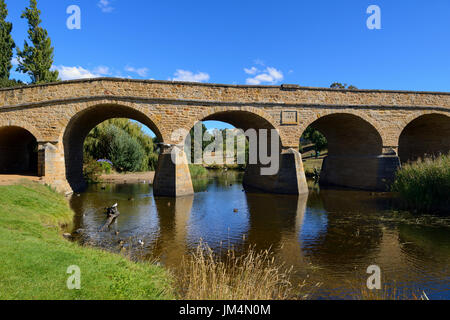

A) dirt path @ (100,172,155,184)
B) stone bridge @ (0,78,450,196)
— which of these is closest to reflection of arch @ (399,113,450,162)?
stone bridge @ (0,78,450,196)

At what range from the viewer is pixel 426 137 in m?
22.2

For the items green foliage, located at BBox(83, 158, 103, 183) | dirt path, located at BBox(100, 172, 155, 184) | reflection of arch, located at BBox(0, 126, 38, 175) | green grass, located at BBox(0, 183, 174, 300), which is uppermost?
reflection of arch, located at BBox(0, 126, 38, 175)

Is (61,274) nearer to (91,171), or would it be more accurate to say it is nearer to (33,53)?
(91,171)

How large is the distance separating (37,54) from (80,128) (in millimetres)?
14244

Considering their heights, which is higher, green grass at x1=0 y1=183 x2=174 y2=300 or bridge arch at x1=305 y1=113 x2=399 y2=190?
bridge arch at x1=305 y1=113 x2=399 y2=190

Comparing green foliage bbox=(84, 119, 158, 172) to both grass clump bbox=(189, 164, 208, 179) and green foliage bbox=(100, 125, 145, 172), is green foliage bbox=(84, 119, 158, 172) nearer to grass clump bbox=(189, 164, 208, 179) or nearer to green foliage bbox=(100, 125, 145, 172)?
green foliage bbox=(100, 125, 145, 172)

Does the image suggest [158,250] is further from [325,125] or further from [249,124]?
[325,125]

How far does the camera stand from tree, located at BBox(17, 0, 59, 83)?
26797 mm

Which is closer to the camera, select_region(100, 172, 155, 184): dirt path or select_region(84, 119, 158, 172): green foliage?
select_region(100, 172, 155, 184): dirt path

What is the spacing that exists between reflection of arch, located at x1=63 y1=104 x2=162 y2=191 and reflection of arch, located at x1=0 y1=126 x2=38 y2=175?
7.84ft

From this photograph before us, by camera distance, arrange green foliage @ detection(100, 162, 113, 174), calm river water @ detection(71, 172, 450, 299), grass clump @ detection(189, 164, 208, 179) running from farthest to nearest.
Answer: grass clump @ detection(189, 164, 208, 179) → green foliage @ detection(100, 162, 113, 174) → calm river water @ detection(71, 172, 450, 299)

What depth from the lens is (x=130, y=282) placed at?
4285mm

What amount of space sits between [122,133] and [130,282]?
84.6ft

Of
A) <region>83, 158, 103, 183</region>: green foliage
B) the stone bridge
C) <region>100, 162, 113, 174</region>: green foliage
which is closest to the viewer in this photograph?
the stone bridge
